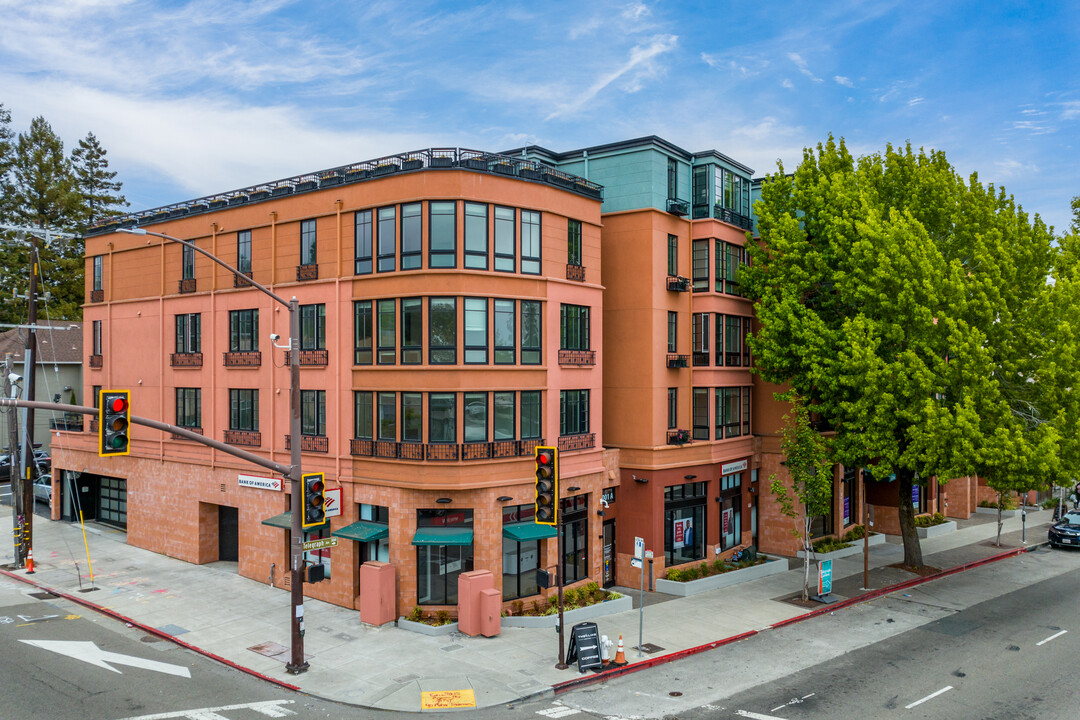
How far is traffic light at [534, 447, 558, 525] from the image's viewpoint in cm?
1839

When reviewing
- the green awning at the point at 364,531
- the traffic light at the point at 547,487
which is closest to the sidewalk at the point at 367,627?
the green awning at the point at 364,531

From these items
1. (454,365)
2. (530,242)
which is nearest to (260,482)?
(454,365)

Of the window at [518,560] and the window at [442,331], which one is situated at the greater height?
the window at [442,331]

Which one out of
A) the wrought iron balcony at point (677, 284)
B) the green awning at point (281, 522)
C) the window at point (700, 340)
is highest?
the wrought iron balcony at point (677, 284)

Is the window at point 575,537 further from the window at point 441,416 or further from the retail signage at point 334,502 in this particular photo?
the retail signage at point 334,502

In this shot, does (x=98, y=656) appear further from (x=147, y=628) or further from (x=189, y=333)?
(x=189, y=333)

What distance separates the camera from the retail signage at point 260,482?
26.6 meters

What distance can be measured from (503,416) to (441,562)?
5015mm

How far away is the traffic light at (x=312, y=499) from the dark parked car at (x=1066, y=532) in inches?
1418

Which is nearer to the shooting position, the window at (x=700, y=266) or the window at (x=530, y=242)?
the window at (x=530, y=242)

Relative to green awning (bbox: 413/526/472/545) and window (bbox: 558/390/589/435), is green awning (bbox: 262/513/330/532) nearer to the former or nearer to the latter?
green awning (bbox: 413/526/472/545)

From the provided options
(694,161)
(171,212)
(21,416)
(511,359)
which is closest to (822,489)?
(511,359)

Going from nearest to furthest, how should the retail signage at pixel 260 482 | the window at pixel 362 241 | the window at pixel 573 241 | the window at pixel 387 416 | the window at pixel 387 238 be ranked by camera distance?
the window at pixel 387 416 < the window at pixel 387 238 < the window at pixel 362 241 < the window at pixel 573 241 < the retail signage at pixel 260 482

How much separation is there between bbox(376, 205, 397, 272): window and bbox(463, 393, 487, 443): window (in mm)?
5110
